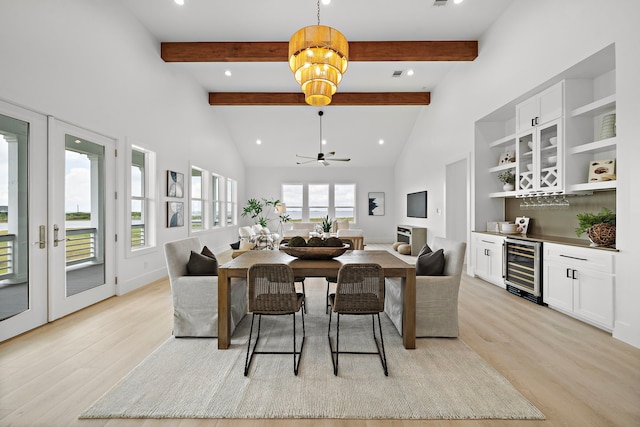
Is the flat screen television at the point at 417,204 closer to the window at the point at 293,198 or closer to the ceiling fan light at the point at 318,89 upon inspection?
the window at the point at 293,198

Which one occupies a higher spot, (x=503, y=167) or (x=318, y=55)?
(x=318, y=55)

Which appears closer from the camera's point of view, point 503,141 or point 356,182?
point 503,141

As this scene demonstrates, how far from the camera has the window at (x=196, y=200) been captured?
22.2ft

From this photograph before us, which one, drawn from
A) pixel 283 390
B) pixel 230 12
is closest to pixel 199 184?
pixel 230 12

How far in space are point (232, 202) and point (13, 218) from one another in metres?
7.24

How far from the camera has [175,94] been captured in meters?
5.79

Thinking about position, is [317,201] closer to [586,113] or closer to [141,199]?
[141,199]

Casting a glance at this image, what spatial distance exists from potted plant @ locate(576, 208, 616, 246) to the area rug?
184 cm

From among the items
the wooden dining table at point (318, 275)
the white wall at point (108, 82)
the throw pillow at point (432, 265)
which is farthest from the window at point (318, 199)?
the wooden dining table at point (318, 275)

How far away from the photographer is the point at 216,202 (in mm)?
8344

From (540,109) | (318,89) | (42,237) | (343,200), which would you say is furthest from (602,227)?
(343,200)

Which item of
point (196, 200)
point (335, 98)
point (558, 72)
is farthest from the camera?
point (335, 98)

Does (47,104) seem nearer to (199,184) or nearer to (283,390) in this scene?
(283,390)

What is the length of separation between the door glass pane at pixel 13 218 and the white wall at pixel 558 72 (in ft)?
18.1
